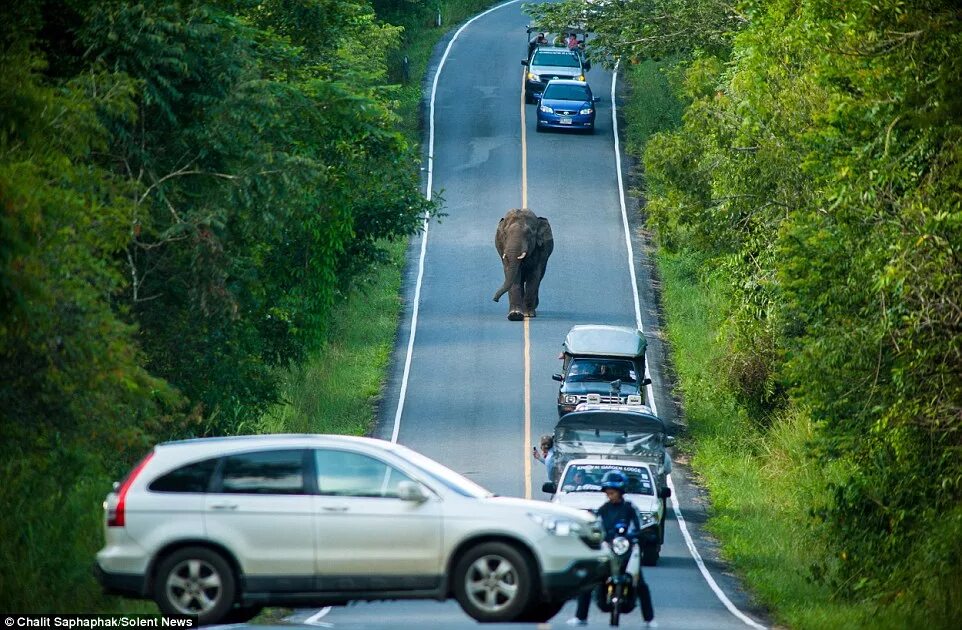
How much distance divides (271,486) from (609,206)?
38323 millimetres

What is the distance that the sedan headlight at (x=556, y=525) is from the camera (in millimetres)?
14211

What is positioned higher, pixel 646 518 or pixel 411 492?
pixel 411 492

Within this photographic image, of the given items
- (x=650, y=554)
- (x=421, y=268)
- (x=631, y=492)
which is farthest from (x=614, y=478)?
(x=421, y=268)

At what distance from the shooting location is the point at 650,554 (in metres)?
25.2

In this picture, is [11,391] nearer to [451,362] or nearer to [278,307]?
[278,307]

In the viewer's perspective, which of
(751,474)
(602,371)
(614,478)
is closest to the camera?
(614,478)

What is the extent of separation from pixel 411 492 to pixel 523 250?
85.2 ft

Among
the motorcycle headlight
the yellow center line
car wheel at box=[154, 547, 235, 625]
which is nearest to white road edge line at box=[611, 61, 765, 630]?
the yellow center line

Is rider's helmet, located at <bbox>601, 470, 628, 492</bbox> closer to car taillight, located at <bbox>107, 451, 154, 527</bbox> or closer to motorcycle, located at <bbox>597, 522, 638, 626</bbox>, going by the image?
motorcycle, located at <bbox>597, 522, 638, 626</bbox>

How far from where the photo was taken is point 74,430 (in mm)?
16719

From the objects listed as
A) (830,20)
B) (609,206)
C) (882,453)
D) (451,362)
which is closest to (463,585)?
(882,453)

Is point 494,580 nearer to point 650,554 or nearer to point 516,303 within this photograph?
point 650,554

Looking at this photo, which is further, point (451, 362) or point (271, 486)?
point (451, 362)

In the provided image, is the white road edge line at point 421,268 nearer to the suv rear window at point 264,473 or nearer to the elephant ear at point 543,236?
the elephant ear at point 543,236
